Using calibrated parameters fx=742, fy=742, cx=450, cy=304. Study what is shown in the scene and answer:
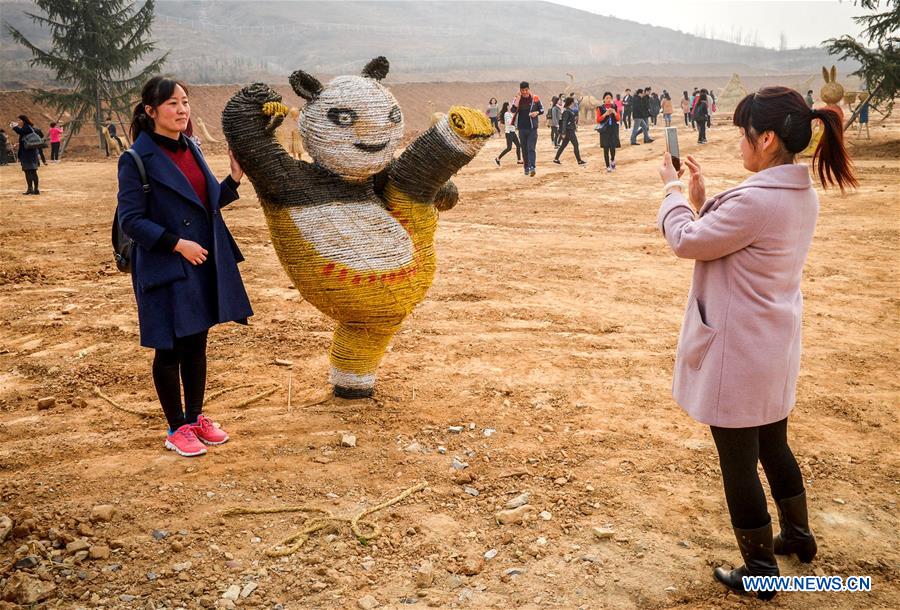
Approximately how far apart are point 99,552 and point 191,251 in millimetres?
1374

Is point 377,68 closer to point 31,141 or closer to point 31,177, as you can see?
point 31,141

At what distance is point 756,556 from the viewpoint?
2.81 m

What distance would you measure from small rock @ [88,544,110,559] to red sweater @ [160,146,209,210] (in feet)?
5.51

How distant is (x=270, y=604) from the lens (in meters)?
2.88

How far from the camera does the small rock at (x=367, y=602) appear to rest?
9.36 feet

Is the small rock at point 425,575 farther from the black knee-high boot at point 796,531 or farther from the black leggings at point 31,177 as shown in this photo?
the black leggings at point 31,177

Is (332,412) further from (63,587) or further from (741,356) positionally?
(741,356)

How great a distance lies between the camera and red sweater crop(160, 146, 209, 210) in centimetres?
372

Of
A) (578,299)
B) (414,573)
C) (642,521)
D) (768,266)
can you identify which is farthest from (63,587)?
(578,299)

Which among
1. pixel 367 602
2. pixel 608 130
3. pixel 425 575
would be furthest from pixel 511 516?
pixel 608 130

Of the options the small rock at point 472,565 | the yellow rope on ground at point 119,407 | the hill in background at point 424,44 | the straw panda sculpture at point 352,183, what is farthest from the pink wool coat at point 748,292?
the hill in background at point 424,44

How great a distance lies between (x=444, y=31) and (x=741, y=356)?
109 meters

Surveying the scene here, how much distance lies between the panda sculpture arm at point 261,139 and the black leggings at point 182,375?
880 mm

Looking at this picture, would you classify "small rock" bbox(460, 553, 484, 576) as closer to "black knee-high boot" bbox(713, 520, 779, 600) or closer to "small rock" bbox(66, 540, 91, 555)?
"black knee-high boot" bbox(713, 520, 779, 600)
